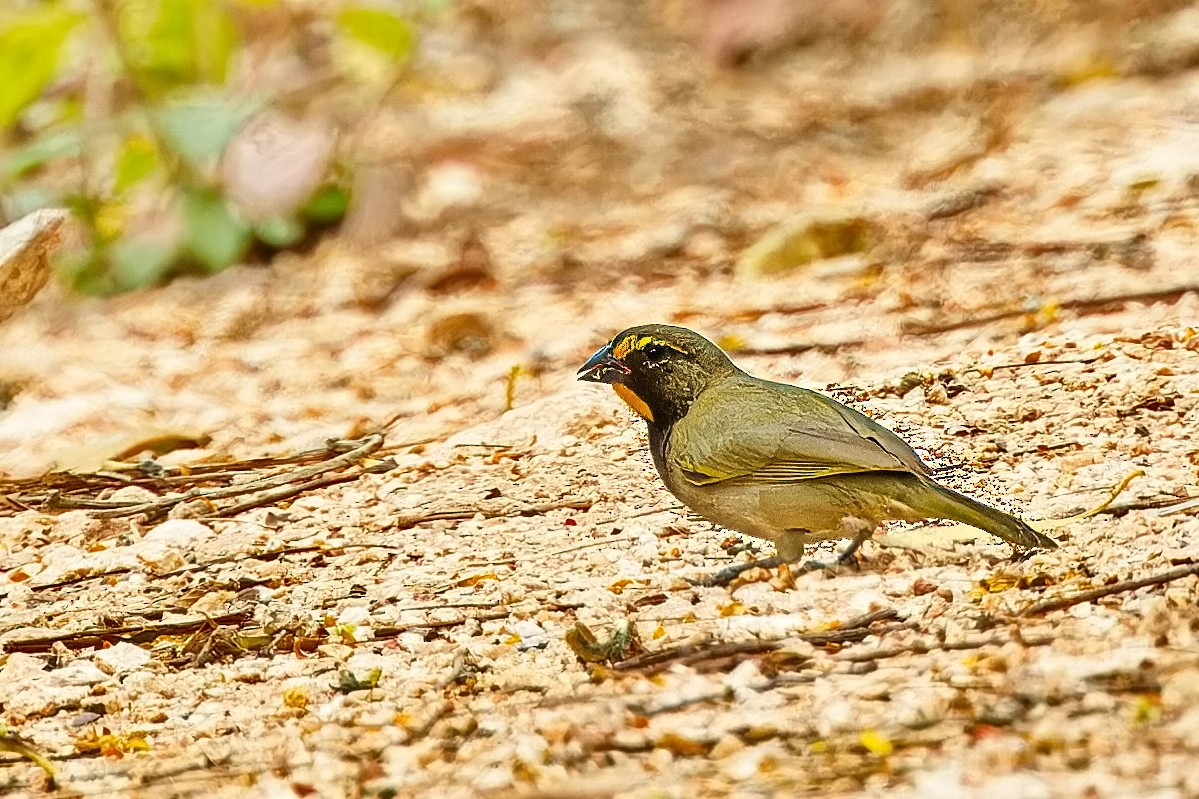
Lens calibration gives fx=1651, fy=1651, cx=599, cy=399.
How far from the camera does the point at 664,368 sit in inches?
134

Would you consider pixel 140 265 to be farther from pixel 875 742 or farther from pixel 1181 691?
pixel 1181 691

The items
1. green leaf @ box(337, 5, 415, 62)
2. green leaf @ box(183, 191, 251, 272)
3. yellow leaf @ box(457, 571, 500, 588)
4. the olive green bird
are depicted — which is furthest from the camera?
green leaf @ box(337, 5, 415, 62)

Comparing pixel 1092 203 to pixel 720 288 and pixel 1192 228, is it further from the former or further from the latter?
pixel 720 288

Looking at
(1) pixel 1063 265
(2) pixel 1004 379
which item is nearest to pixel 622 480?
(2) pixel 1004 379

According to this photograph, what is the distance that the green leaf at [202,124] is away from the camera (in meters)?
5.96

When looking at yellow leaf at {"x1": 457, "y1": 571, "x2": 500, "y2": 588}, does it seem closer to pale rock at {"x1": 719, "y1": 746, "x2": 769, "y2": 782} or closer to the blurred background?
pale rock at {"x1": 719, "y1": 746, "x2": 769, "y2": 782}

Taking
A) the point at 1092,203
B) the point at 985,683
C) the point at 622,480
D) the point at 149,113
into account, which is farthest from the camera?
the point at 149,113

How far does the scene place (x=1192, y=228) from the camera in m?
5.09

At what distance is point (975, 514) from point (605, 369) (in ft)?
2.91

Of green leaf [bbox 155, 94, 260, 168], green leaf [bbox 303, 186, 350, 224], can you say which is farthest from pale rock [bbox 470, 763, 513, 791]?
green leaf [bbox 303, 186, 350, 224]

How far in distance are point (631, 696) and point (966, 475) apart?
1216 millimetres

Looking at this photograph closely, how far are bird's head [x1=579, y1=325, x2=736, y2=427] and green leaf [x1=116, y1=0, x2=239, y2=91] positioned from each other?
147 inches

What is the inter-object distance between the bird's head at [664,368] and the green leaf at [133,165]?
3.55 m

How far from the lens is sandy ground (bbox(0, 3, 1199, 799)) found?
7.93ft
